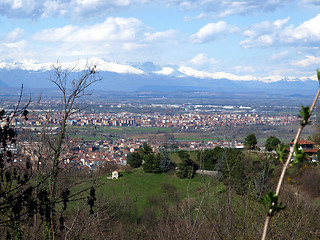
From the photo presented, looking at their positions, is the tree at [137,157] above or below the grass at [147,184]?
above

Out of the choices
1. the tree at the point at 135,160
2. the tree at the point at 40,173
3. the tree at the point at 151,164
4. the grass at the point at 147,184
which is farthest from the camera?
the tree at the point at 135,160

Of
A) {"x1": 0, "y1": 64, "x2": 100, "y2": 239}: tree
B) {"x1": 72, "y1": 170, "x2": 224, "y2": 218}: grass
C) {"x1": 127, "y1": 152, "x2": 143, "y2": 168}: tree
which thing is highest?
{"x1": 0, "y1": 64, "x2": 100, "y2": 239}: tree

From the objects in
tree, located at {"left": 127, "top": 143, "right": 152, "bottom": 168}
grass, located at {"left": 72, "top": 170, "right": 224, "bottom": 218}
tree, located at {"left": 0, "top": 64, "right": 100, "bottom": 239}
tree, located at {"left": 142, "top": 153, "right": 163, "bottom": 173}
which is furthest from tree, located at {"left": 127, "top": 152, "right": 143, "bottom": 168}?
tree, located at {"left": 0, "top": 64, "right": 100, "bottom": 239}

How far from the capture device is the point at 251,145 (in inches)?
1003

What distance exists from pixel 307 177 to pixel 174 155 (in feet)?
40.7

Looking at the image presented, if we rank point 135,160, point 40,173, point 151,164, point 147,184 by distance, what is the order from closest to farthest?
point 40,173 → point 147,184 → point 151,164 → point 135,160

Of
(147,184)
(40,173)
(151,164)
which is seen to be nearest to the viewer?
(40,173)

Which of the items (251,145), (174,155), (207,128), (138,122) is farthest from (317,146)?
(138,122)

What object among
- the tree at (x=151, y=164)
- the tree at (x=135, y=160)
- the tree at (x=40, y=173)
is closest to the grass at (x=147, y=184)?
the tree at (x=151, y=164)

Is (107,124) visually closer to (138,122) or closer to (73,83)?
(138,122)

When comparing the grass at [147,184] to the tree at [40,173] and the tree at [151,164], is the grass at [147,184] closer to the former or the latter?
the tree at [151,164]

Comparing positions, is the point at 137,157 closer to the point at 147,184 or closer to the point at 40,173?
the point at 147,184

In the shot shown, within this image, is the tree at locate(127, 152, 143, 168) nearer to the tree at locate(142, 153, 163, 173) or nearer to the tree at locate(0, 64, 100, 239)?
the tree at locate(142, 153, 163, 173)

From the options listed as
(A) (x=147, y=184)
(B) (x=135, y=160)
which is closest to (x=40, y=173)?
(A) (x=147, y=184)
